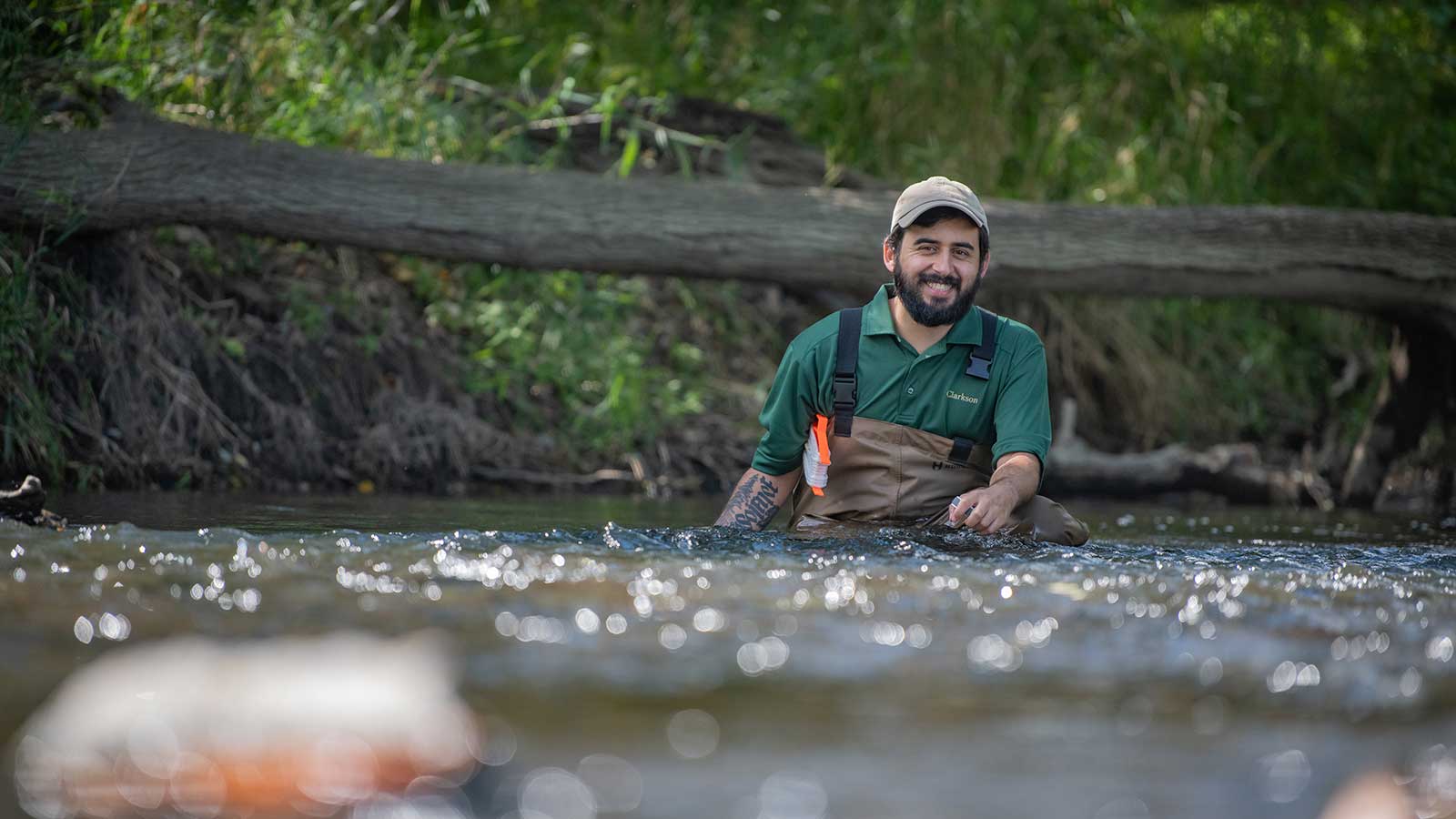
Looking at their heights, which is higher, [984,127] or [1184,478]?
[984,127]

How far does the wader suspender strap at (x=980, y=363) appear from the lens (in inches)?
188

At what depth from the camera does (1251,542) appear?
213 inches

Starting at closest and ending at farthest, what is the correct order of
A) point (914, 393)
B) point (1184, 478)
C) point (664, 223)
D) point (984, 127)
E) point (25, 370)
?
point (914, 393)
point (25, 370)
point (664, 223)
point (1184, 478)
point (984, 127)

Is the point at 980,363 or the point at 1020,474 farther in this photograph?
the point at 980,363

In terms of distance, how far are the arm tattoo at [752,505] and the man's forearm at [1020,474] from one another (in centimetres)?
79

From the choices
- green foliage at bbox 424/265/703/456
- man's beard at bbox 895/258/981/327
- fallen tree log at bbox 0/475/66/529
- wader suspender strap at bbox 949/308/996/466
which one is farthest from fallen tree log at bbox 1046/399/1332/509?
fallen tree log at bbox 0/475/66/529

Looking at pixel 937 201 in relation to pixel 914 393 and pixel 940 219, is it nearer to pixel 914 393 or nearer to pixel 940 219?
pixel 940 219

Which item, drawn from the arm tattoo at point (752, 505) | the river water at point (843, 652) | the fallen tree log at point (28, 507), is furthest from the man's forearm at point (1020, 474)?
the fallen tree log at point (28, 507)

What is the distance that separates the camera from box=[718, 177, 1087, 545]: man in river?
4812mm

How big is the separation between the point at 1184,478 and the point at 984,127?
3017 mm

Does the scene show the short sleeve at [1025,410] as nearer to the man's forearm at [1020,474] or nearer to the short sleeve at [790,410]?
the man's forearm at [1020,474]

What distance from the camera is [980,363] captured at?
15.7 feet

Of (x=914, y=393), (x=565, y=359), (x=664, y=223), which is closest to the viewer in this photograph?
(x=914, y=393)

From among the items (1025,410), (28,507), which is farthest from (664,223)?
(28,507)
